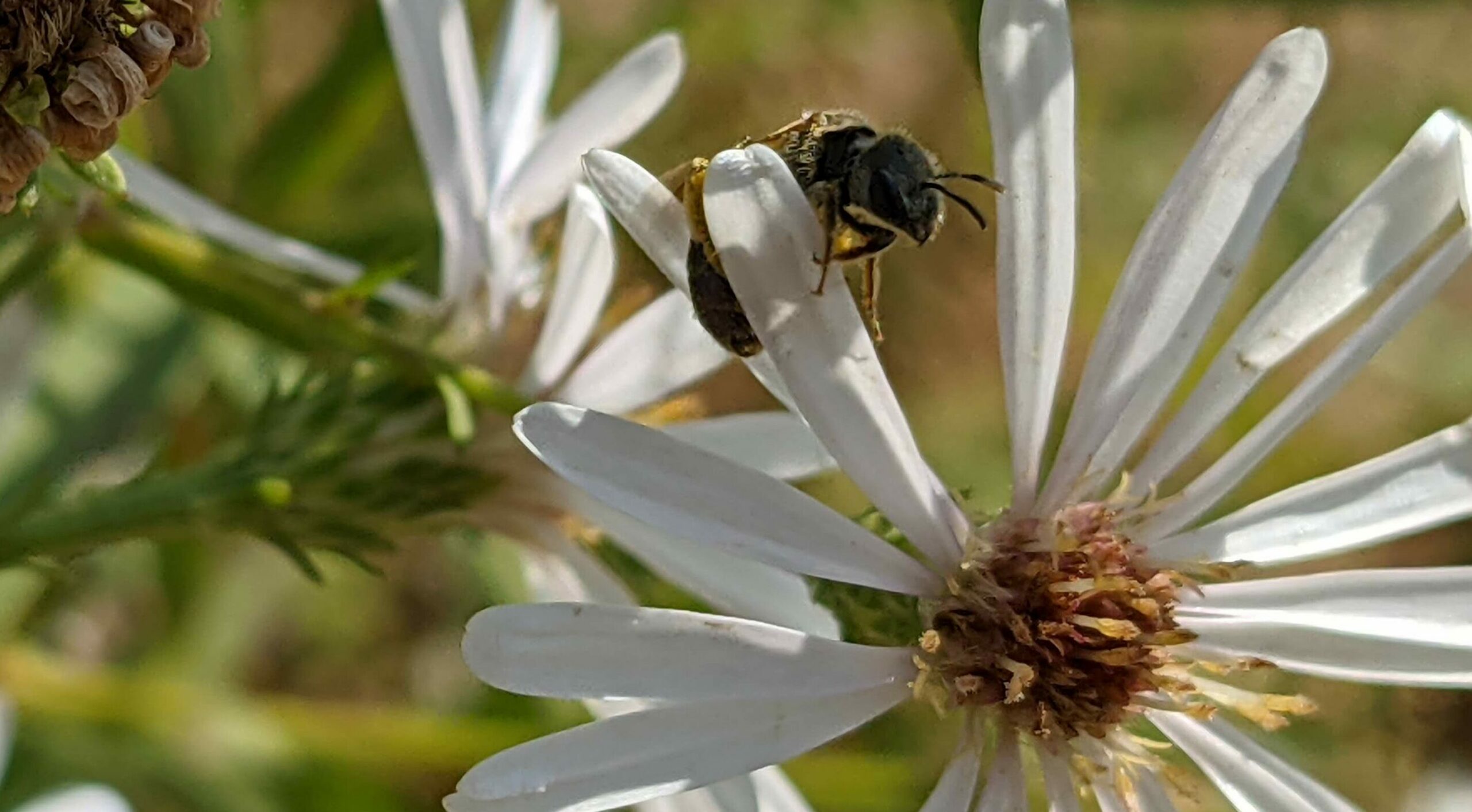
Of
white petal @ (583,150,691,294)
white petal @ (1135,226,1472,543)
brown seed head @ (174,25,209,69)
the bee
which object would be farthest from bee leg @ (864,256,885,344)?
brown seed head @ (174,25,209,69)

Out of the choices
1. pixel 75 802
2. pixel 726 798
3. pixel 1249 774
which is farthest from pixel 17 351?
pixel 1249 774

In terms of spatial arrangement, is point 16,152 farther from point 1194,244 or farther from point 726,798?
point 1194,244

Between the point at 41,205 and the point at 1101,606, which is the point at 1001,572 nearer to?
the point at 1101,606

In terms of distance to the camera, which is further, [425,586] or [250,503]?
[425,586]

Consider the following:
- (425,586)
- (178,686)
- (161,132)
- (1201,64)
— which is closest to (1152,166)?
(1201,64)

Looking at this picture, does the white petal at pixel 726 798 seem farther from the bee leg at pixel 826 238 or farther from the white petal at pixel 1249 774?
the bee leg at pixel 826 238

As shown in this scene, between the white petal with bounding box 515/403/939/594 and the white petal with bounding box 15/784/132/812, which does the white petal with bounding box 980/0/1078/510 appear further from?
the white petal with bounding box 15/784/132/812

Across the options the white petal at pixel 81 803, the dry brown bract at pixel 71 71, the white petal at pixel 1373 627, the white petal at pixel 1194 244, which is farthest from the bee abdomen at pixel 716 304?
the white petal at pixel 81 803
